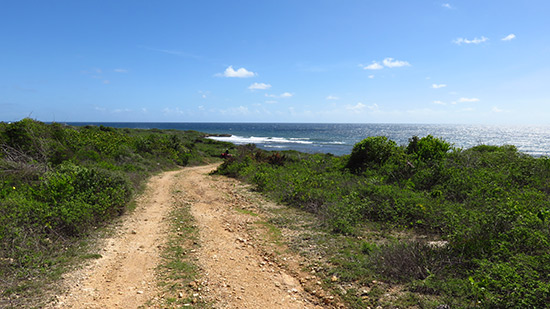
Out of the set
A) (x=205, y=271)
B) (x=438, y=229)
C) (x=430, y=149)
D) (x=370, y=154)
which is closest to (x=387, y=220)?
(x=438, y=229)

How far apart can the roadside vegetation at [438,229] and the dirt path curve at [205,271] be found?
130cm

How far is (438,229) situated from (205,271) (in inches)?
248

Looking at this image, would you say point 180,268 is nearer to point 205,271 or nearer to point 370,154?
point 205,271

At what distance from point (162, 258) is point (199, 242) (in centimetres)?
120

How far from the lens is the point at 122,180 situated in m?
11.0

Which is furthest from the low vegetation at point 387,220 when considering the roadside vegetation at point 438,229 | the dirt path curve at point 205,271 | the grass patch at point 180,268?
the dirt path curve at point 205,271

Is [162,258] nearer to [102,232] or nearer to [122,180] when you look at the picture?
[102,232]

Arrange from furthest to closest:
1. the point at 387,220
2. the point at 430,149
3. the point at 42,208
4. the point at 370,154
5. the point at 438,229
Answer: the point at 370,154 → the point at 430,149 → the point at 387,220 → the point at 438,229 → the point at 42,208

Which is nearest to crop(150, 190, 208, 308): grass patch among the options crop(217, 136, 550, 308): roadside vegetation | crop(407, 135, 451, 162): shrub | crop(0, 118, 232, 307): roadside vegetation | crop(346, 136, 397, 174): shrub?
crop(0, 118, 232, 307): roadside vegetation

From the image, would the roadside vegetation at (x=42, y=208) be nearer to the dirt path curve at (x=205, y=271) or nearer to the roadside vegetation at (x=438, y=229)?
the dirt path curve at (x=205, y=271)

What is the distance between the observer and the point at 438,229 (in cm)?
761

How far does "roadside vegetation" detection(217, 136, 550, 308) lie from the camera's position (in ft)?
15.0

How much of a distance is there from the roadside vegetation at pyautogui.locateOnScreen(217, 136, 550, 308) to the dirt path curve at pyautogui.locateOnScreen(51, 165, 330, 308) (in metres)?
1.30

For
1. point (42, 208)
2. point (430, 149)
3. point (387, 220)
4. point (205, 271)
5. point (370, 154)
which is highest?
point (430, 149)
